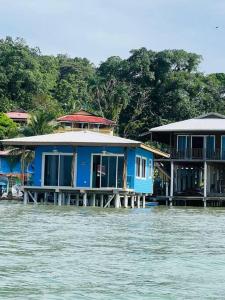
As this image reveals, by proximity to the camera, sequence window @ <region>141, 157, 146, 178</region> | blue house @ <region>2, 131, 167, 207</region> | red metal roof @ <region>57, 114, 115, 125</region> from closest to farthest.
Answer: blue house @ <region>2, 131, 167, 207</region>, window @ <region>141, 157, 146, 178</region>, red metal roof @ <region>57, 114, 115, 125</region>

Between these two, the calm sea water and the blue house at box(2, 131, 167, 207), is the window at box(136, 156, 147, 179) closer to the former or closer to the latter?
the blue house at box(2, 131, 167, 207)

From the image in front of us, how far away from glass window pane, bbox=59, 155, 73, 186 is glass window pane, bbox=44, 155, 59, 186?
0.21 metres

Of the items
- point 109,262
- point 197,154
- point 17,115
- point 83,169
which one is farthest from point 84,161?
point 17,115

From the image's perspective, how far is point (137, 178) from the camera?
34.8 m

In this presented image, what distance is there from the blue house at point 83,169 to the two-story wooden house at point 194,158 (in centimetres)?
821

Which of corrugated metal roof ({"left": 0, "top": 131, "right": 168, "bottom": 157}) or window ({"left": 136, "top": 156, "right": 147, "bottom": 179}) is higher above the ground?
corrugated metal roof ({"left": 0, "top": 131, "right": 168, "bottom": 157})

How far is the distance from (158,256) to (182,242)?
8.70 ft

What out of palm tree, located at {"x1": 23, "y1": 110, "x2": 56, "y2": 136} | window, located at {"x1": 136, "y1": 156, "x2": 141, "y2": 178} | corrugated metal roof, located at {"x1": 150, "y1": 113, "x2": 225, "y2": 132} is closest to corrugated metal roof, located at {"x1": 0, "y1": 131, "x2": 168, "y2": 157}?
window, located at {"x1": 136, "y1": 156, "x2": 141, "y2": 178}

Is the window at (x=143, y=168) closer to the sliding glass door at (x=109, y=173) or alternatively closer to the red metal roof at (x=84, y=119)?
the sliding glass door at (x=109, y=173)

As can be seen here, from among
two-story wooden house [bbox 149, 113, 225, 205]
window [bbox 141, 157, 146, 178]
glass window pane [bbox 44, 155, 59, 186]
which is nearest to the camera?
glass window pane [bbox 44, 155, 59, 186]

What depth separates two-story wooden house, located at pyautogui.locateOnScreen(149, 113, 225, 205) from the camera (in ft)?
137

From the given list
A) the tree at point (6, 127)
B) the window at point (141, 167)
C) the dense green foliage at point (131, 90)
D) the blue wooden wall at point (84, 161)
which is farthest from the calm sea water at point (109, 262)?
the dense green foliage at point (131, 90)

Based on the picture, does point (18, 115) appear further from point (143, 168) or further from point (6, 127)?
point (143, 168)

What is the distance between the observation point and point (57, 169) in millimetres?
33188
